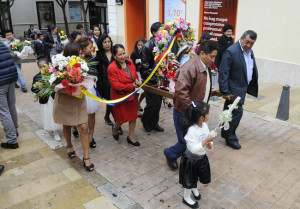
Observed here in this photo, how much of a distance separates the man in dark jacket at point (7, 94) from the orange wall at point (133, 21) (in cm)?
963

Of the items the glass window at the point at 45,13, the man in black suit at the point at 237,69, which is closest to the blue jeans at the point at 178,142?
the man in black suit at the point at 237,69

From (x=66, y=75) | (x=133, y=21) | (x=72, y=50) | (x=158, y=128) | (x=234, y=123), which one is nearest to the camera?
(x=66, y=75)

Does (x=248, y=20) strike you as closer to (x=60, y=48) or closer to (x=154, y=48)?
(x=154, y=48)

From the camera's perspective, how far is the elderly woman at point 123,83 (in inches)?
187

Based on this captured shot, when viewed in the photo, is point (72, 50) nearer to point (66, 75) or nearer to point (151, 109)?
point (66, 75)

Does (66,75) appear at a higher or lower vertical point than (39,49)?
higher

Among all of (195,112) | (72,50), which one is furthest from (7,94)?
(195,112)

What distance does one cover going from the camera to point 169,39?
4.75 metres

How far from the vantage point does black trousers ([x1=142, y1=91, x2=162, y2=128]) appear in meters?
5.46

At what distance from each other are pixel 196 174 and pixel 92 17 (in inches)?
854

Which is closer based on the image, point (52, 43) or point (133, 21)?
point (52, 43)

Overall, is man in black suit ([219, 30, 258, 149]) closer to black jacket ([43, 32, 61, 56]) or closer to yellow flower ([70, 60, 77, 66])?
yellow flower ([70, 60, 77, 66])

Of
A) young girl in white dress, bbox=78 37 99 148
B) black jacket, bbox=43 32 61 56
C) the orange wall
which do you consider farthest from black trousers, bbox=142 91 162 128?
the orange wall

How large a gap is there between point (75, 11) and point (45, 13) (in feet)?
9.42
